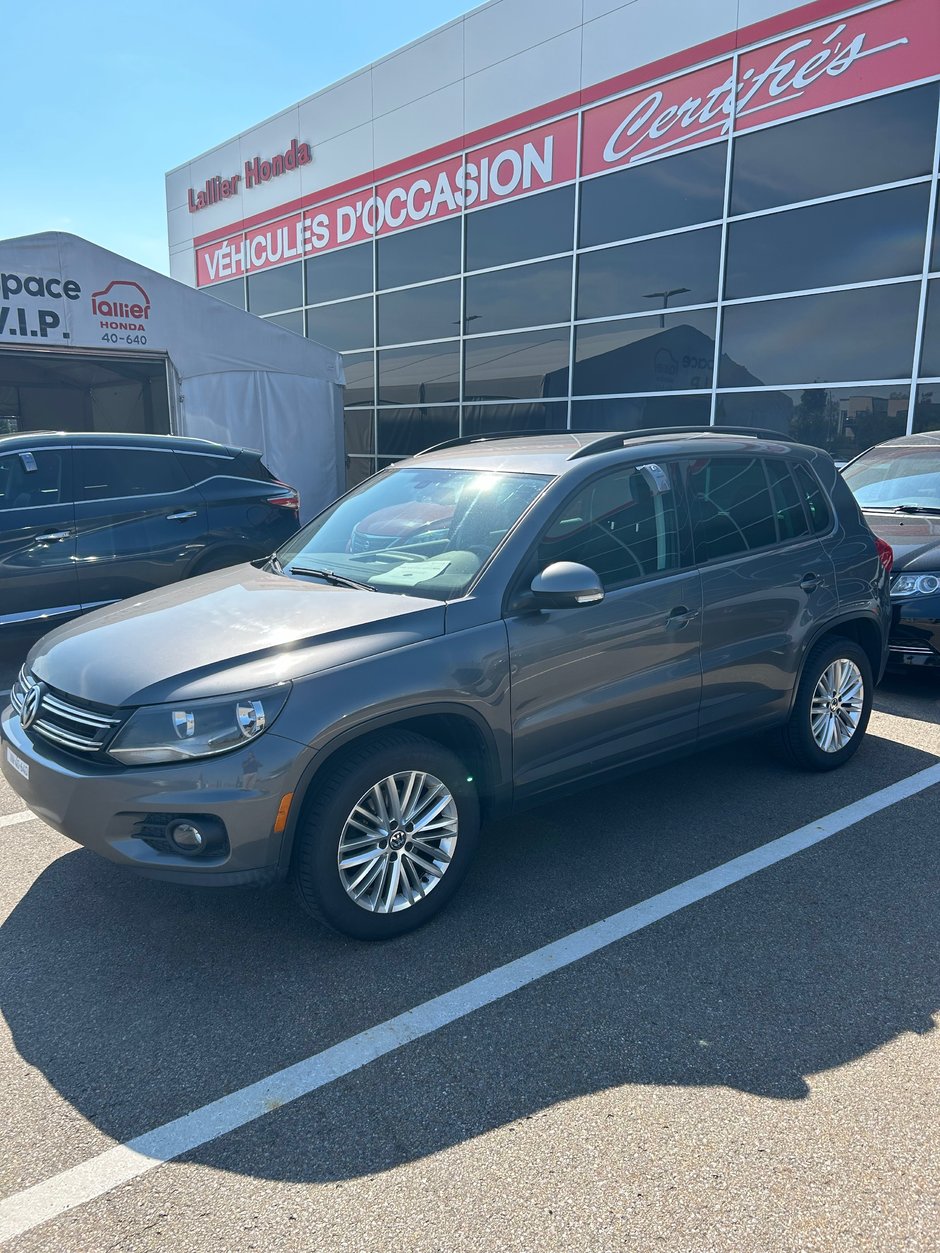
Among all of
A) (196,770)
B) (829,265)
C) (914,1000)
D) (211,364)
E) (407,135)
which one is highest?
(407,135)

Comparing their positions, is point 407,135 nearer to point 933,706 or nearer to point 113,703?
point 933,706

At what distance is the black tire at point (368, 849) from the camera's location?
116 inches

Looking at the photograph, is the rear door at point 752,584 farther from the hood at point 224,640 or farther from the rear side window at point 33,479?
the rear side window at point 33,479

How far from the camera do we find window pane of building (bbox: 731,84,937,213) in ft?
32.3

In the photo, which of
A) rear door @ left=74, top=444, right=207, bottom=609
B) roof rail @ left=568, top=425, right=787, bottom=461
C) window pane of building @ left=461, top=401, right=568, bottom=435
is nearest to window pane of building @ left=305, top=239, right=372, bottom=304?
window pane of building @ left=461, top=401, right=568, bottom=435

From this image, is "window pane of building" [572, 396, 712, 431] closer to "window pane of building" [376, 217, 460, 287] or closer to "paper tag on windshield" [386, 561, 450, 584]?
"window pane of building" [376, 217, 460, 287]

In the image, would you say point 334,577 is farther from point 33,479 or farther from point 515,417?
point 515,417

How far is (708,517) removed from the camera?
4.15m

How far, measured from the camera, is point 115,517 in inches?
A: 278

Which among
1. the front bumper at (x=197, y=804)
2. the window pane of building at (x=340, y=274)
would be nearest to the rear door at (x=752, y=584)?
the front bumper at (x=197, y=804)

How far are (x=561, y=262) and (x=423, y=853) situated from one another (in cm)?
1205

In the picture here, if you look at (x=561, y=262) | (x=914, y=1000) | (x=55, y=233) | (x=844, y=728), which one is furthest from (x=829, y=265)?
(x=914, y=1000)

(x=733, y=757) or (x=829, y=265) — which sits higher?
(x=829, y=265)

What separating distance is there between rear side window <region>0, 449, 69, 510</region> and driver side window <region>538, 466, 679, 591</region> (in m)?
Answer: 4.84
